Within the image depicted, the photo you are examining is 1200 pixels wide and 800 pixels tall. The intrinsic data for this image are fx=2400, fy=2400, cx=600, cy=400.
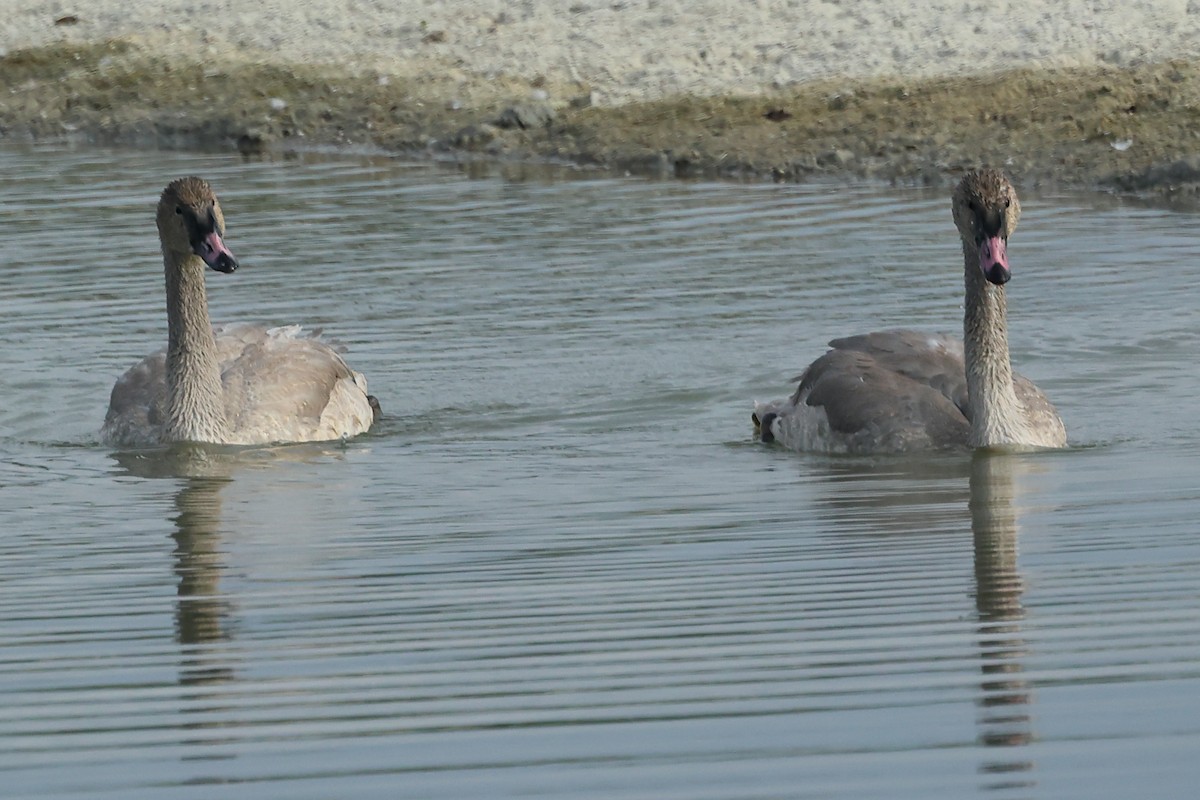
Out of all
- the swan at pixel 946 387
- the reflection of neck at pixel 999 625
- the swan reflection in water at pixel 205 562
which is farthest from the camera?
the swan at pixel 946 387

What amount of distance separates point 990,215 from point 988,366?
85 cm

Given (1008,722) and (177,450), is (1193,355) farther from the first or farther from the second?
(1008,722)

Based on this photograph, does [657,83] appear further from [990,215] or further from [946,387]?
[990,215]

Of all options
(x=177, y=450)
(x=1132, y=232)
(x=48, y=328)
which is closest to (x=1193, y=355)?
(x=1132, y=232)

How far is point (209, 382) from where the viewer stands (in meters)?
13.6

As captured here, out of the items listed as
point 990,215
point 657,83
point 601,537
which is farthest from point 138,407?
point 657,83

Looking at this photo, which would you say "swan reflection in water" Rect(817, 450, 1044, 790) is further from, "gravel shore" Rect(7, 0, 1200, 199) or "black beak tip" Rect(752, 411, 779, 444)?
"gravel shore" Rect(7, 0, 1200, 199)

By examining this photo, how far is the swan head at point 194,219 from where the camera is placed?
1365 centimetres

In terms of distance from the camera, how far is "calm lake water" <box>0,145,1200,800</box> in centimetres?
628

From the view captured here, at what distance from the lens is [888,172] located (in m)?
23.4

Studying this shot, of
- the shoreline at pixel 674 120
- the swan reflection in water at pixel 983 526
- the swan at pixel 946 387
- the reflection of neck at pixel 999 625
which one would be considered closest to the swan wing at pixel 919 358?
the swan at pixel 946 387

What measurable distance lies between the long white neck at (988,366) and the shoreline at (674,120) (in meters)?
8.58

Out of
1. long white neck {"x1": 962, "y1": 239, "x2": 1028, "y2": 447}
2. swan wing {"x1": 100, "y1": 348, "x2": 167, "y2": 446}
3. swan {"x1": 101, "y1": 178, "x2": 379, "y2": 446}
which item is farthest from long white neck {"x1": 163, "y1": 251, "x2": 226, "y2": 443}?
long white neck {"x1": 962, "y1": 239, "x2": 1028, "y2": 447}

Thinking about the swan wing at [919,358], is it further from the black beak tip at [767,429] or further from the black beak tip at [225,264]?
the black beak tip at [225,264]
